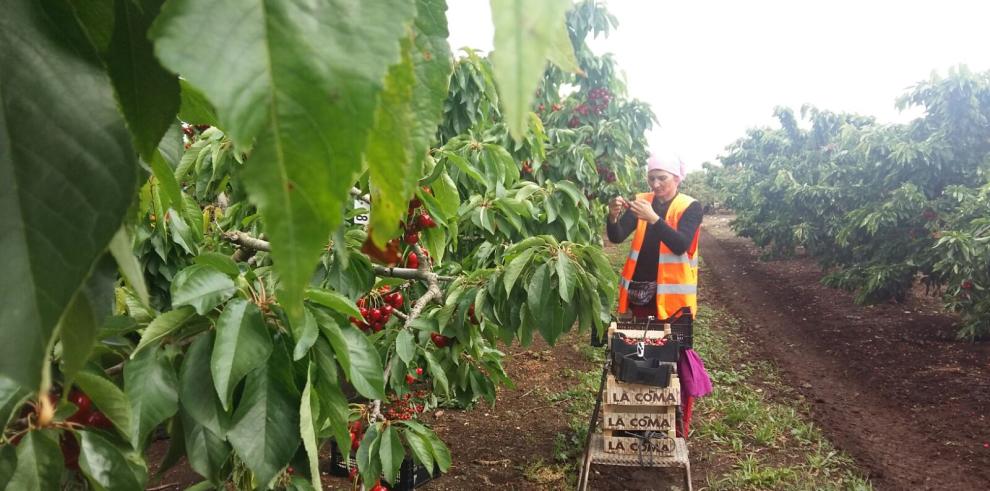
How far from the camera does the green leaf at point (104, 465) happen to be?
80 centimetres

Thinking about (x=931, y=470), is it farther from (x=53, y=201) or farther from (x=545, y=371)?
(x=53, y=201)

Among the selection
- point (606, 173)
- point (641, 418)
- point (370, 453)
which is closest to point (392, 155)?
point (370, 453)

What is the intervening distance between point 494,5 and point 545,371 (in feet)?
18.9

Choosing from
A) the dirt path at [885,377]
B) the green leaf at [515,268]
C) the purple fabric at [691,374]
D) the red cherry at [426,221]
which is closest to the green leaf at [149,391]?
the green leaf at [515,268]

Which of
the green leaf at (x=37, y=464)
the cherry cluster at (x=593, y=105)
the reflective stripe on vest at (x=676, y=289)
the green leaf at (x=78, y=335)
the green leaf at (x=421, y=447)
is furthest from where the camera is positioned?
the cherry cluster at (x=593, y=105)

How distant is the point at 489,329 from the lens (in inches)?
98.7

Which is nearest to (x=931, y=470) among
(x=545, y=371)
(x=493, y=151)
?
(x=545, y=371)

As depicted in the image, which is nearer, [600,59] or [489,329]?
[489,329]

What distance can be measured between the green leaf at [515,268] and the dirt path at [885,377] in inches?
123

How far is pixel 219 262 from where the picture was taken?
1186 millimetres

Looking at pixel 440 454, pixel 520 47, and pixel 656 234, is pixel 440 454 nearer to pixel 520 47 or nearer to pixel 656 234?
pixel 520 47

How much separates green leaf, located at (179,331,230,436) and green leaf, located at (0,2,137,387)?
864mm

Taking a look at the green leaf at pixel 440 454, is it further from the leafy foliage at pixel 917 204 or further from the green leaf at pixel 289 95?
the leafy foliage at pixel 917 204

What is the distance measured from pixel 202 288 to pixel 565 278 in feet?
3.54
